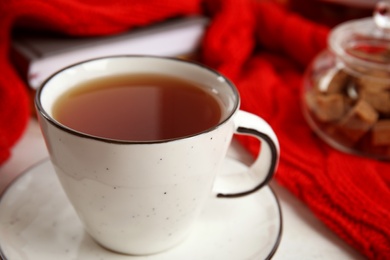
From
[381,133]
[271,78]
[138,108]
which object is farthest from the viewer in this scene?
[271,78]

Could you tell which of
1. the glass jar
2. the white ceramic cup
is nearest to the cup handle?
the white ceramic cup

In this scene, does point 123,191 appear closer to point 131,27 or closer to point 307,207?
point 307,207

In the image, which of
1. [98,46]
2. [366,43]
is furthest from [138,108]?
[366,43]

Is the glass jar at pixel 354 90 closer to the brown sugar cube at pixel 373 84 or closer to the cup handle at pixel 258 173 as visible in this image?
the brown sugar cube at pixel 373 84

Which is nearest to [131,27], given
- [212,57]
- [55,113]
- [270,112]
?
[212,57]

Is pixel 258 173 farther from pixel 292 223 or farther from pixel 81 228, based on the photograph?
pixel 81 228

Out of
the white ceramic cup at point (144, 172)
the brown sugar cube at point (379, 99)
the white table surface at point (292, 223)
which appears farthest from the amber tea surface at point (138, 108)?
the brown sugar cube at point (379, 99)
